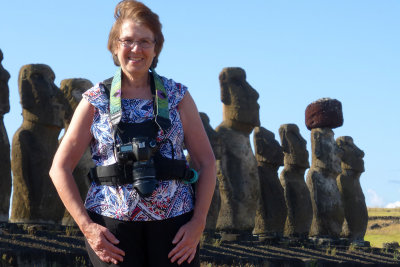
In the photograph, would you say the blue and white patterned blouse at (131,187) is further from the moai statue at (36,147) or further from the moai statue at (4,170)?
the moai statue at (36,147)

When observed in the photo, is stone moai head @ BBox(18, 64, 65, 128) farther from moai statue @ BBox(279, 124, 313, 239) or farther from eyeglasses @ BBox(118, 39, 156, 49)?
eyeglasses @ BBox(118, 39, 156, 49)

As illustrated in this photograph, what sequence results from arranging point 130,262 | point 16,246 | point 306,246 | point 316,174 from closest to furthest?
point 130,262, point 16,246, point 306,246, point 316,174

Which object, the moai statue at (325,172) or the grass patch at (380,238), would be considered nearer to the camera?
the moai statue at (325,172)

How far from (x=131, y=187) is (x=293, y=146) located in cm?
1177

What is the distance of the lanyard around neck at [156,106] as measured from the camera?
10.1 ft

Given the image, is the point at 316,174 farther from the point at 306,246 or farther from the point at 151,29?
the point at 151,29

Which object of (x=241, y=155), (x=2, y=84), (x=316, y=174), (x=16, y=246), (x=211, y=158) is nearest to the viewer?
(x=211, y=158)

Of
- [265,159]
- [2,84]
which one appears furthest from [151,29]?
[265,159]

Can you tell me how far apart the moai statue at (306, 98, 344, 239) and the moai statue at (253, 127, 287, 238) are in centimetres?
208

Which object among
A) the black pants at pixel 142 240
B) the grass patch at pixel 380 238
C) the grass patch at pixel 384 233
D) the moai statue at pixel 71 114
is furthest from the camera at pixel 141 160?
the grass patch at pixel 380 238

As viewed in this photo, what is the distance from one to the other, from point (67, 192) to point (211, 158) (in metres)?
0.62

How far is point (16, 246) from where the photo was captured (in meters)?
7.30

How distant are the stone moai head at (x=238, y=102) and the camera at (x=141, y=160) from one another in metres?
9.22

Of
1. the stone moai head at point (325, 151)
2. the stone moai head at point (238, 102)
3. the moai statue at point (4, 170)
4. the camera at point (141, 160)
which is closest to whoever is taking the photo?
the camera at point (141, 160)
